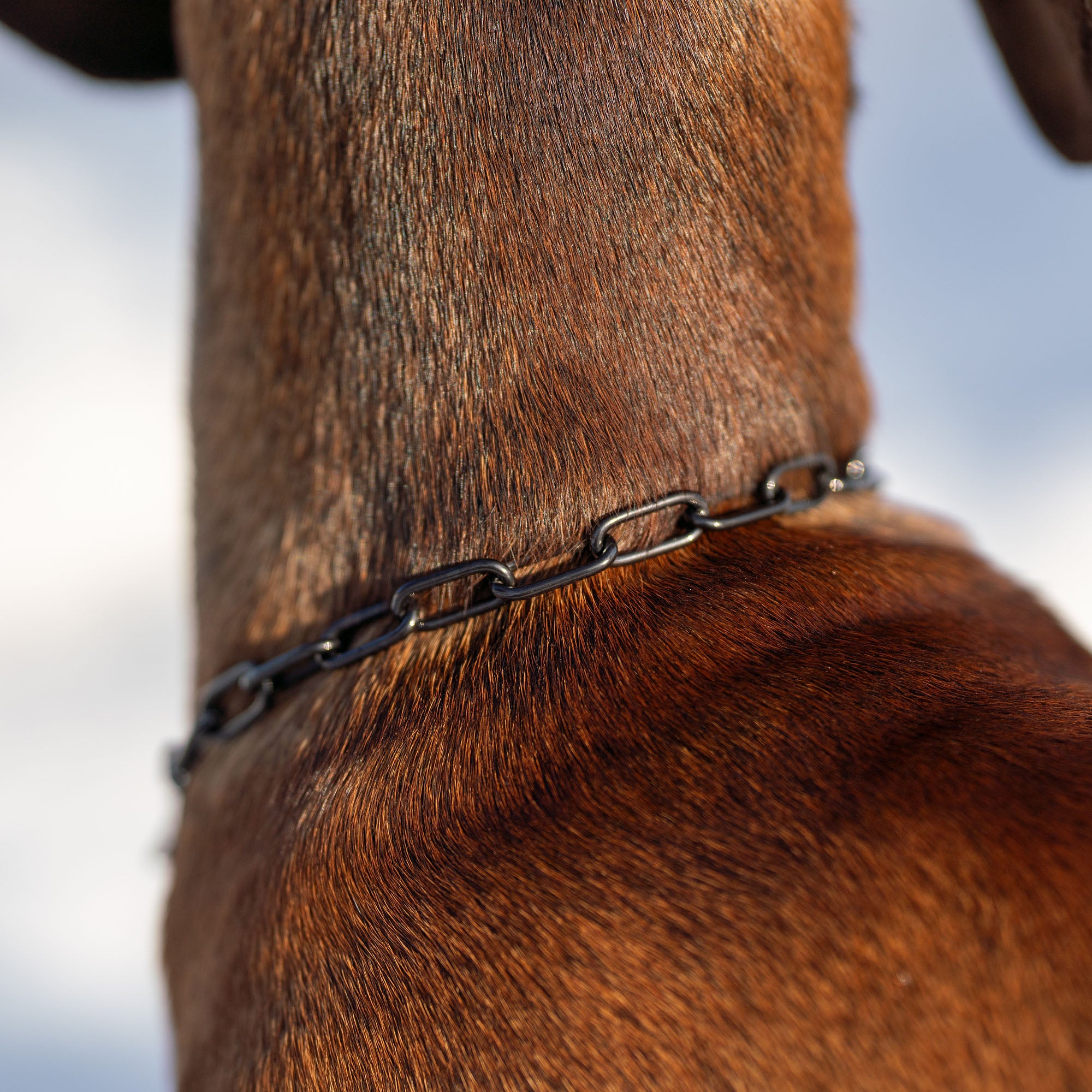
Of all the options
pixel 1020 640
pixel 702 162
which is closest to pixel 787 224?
pixel 702 162

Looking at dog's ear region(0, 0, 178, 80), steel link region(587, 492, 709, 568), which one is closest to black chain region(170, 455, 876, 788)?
steel link region(587, 492, 709, 568)

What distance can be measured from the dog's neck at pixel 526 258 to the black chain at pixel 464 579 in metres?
0.02

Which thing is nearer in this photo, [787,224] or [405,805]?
[405,805]

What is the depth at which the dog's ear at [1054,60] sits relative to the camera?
1036mm

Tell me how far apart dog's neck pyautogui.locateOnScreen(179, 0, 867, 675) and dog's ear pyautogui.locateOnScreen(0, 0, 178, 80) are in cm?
60

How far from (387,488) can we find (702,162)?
374 millimetres

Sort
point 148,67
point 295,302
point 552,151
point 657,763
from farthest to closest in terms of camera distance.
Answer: point 148,67
point 295,302
point 552,151
point 657,763

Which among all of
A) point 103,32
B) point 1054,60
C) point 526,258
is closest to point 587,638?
point 526,258

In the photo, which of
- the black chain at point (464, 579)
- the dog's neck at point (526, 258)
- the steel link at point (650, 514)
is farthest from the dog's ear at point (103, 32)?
the steel link at point (650, 514)

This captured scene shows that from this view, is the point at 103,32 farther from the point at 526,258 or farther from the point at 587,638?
the point at 587,638

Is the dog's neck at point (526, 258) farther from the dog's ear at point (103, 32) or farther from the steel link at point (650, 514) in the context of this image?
the dog's ear at point (103, 32)

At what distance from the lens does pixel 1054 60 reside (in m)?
1.11

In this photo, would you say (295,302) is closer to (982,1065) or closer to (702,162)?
(702,162)

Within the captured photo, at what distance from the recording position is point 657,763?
0.78 metres
